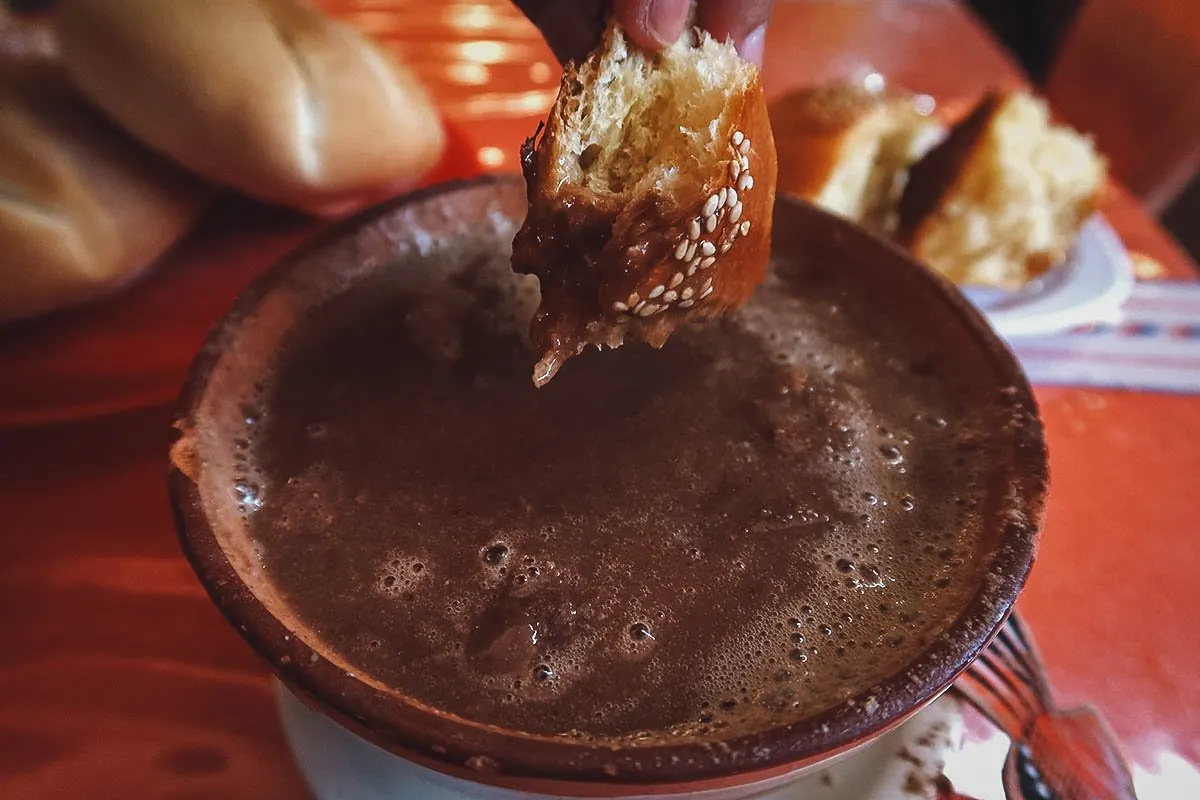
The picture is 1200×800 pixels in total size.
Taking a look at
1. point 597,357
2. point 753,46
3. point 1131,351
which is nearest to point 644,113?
point 753,46

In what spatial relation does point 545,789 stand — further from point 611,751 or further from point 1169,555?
point 1169,555

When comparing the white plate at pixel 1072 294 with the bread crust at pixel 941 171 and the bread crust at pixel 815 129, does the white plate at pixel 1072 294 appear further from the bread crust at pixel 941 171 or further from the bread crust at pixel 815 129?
the bread crust at pixel 815 129

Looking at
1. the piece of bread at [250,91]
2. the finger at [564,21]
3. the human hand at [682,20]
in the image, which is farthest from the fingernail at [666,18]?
the piece of bread at [250,91]

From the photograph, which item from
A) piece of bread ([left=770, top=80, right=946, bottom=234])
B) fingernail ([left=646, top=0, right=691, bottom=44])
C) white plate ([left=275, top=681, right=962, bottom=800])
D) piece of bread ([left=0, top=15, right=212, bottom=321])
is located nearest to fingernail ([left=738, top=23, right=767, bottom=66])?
fingernail ([left=646, top=0, right=691, bottom=44])

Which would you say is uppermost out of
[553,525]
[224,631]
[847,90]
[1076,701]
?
[847,90]

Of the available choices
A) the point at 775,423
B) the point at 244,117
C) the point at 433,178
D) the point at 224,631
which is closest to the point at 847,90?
the point at 433,178

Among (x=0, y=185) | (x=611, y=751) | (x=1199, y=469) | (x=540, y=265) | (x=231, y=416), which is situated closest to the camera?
(x=611, y=751)
